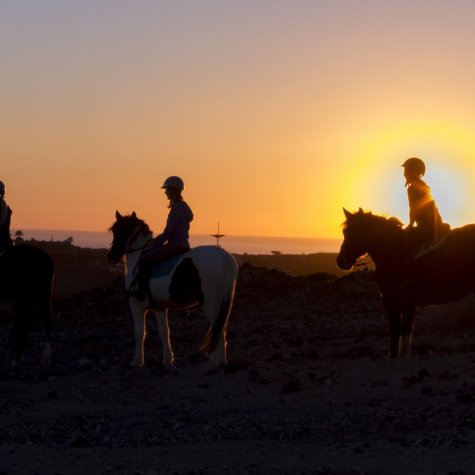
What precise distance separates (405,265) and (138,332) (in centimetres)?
437

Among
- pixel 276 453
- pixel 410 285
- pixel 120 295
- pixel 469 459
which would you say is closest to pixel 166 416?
pixel 276 453

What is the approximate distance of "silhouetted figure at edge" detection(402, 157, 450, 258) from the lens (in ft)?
45.0

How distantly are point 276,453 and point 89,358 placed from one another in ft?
28.1

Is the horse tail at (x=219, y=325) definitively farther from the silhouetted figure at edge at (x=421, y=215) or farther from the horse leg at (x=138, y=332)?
the silhouetted figure at edge at (x=421, y=215)

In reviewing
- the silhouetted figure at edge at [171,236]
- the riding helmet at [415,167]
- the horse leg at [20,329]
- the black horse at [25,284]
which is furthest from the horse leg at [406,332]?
the horse leg at [20,329]

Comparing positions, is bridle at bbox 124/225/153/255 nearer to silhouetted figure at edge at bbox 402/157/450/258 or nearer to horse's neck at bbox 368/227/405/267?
horse's neck at bbox 368/227/405/267

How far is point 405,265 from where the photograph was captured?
14031 mm

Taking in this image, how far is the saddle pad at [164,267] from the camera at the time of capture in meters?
14.7

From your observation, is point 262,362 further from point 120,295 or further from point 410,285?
point 120,295

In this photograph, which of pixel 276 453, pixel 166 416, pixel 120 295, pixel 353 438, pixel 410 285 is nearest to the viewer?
pixel 276 453

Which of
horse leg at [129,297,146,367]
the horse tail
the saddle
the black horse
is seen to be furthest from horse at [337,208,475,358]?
the black horse

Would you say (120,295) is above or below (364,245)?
below

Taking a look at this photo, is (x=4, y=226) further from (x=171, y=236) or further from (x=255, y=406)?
(x=255, y=406)

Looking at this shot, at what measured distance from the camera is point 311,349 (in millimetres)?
16297
